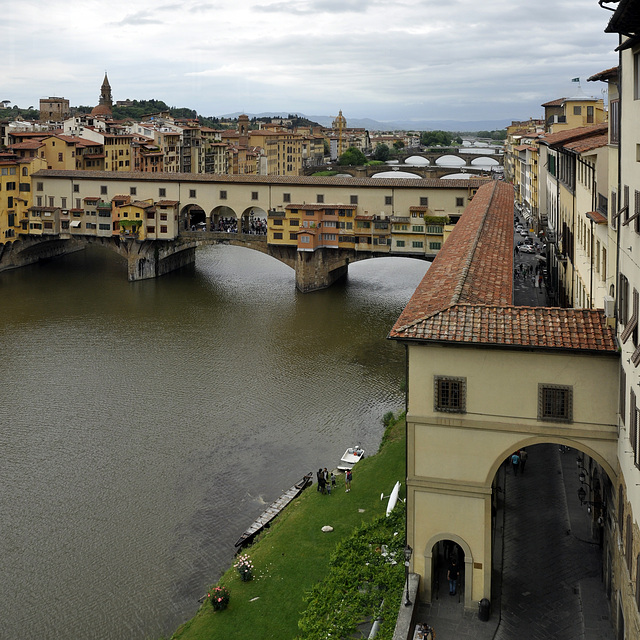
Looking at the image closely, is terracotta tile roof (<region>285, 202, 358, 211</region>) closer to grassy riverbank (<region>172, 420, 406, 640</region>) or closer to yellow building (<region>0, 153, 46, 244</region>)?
yellow building (<region>0, 153, 46, 244</region>)

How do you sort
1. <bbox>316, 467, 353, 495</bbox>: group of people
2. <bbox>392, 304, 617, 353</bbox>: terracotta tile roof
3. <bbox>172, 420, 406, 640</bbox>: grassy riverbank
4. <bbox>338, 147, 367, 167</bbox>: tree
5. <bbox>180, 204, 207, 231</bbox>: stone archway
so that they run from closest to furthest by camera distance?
<bbox>392, 304, 617, 353</bbox>: terracotta tile roof → <bbox>172, 420, 406, 640</bbox>: grassy riverbank → <bbox>316, 467, 353, 495</bbox>: group of people → <bbox>180, 204, 207, 231</bbox>: stone archway → <bbox>338, 147, 367, 167</bbox>: tree

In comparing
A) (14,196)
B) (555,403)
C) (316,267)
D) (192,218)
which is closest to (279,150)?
(192,218)

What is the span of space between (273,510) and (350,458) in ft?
12.8

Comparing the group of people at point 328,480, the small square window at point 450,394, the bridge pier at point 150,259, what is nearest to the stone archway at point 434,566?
the small square window at point 450,394

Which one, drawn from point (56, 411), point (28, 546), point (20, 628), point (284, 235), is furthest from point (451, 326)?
point (284, 235)

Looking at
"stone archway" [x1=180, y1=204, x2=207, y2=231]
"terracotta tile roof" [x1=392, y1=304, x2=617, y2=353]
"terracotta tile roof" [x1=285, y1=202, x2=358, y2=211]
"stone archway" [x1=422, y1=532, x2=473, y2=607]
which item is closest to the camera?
"terracotta tile roof" [x1=392, y1=304, x2=617, y2=353]

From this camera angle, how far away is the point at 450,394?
1441cm

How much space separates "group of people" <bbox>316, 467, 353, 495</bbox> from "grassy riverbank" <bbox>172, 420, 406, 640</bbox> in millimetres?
179

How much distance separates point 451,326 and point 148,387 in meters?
19.4

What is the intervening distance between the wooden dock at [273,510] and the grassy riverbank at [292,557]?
0.86ft

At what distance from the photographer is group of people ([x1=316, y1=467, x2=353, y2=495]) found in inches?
846

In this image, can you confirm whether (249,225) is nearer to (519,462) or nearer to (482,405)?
(519,462)

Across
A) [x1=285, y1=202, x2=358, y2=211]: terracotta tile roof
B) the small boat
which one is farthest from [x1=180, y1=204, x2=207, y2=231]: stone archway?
the small boat

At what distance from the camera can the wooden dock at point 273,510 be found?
64.8 feet
